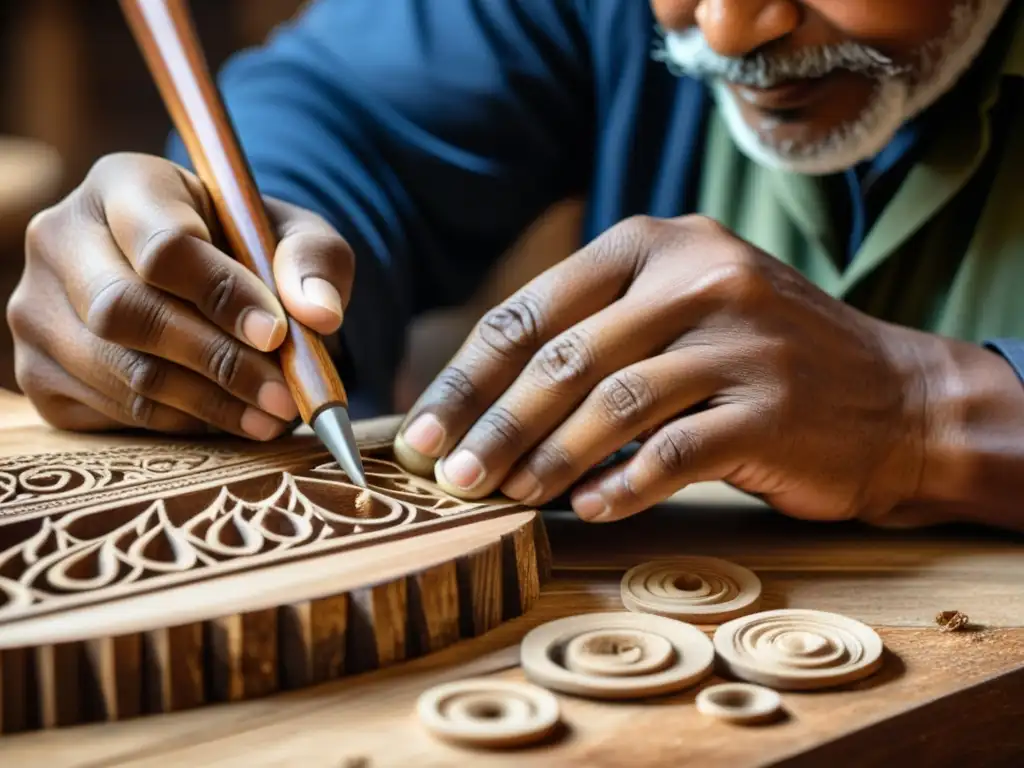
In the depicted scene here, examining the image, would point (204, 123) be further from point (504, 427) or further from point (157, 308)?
point (504, 427)

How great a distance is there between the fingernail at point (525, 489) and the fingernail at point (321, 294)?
22 centimetres

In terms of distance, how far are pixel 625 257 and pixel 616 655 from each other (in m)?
0.38

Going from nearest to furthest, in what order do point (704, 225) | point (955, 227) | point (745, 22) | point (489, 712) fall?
point (489, 712)
point (704, 225)
point (745, 22)
point (955, 227)

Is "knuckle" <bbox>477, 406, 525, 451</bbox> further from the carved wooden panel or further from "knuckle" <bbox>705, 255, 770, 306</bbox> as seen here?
"knuckle" <bbox>705, 255, 770, 306</bbox>

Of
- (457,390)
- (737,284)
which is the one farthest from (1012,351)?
(457,390)

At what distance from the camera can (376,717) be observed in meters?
0.68

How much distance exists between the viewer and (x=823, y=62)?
123cm

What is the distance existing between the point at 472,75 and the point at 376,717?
4.24 feet

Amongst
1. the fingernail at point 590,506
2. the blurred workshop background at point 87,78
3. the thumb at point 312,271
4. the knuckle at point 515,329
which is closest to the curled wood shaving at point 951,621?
the fingernail at point 590,506

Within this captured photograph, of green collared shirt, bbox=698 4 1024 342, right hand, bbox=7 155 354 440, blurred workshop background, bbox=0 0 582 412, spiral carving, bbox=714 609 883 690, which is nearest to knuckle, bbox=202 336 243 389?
right hand, bbox=7 155 354 440

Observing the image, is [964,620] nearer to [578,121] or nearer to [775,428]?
[775,428]

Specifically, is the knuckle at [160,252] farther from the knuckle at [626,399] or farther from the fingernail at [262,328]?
the knuckle at [626,399]

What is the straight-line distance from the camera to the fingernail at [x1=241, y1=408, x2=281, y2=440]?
101 centimetres

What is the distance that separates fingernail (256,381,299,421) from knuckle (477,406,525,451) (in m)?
0.18
